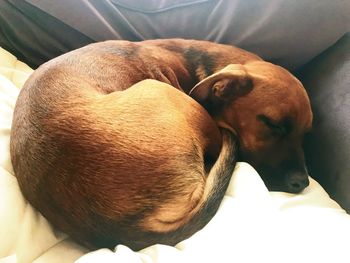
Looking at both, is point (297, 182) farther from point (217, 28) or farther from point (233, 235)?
point (217, 28)

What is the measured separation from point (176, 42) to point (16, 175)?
97 centimetres

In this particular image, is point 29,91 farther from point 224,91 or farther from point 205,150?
point 224,91

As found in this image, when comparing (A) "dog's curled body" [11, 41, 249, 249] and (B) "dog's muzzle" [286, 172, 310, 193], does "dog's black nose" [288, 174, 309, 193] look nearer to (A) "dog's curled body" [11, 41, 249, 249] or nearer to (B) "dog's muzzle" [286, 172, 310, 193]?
(B) "dog's muzzle" [286, 172, 310, 193]

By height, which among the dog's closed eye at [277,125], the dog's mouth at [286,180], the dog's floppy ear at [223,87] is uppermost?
the dog's floppy ear at [223,87]

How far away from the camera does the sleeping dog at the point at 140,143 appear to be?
1.15 m

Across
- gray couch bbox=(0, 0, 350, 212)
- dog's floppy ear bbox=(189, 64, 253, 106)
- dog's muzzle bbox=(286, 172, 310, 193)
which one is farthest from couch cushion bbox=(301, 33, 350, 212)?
dog's floppy ear bbox=(189, 64, 253, 106)

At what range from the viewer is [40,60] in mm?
2104

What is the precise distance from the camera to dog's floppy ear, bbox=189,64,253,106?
1669mm

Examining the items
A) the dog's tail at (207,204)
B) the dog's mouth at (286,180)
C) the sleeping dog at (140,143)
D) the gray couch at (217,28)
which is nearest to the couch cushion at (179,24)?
the gray couch at (217,28)

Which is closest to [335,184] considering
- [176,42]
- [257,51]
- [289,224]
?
[289,224]

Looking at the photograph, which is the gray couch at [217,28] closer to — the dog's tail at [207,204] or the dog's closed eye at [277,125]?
the dog's closed eye at [277,125]

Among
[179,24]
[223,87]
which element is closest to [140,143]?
[223,87]

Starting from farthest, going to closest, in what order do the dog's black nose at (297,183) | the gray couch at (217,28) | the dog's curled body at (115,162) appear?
the gray couch at (217,28)
the dog's black nose at (297,183)
the dog's curled body at (115,162)

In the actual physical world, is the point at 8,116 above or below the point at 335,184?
above
